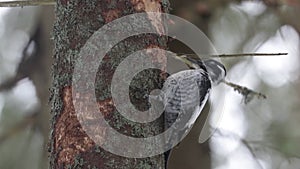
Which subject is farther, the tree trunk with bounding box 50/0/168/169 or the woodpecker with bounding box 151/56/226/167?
the woodpecker with bounding box 151/56/226/167

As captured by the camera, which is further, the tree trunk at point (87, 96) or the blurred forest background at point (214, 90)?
the blurred forest background at point (214, 90)

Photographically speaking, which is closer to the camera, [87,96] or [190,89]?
[87,96]

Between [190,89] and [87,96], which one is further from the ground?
[87,96]

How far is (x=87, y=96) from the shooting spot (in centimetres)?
134

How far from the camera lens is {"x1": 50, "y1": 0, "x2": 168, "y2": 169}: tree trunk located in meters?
1.30

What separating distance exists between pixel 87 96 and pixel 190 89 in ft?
3.45

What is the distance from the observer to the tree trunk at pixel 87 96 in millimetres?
1297

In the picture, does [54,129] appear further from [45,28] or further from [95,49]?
[45,28]

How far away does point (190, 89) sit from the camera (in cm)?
235

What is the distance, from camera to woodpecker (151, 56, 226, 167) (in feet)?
7.09

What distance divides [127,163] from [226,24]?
2.44 metres

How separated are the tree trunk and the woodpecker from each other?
65 centimetres

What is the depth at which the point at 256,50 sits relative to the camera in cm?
346

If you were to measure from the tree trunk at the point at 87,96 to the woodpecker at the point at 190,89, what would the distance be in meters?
0.65
